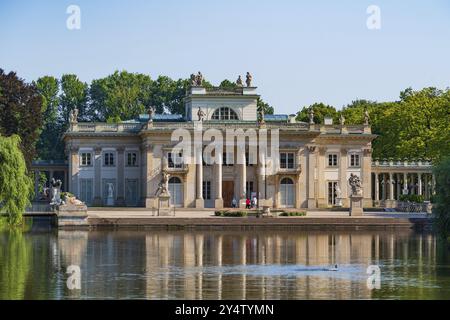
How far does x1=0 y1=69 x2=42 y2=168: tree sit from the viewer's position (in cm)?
8506

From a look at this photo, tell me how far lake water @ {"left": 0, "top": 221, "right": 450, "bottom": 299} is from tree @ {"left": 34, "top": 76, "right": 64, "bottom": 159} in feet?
205

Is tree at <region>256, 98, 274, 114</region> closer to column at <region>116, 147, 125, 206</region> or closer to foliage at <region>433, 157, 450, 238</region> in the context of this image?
column at <region>116, 147, 125, 206</region>

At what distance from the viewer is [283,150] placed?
85938 mm

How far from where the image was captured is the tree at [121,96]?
129875 millimetres

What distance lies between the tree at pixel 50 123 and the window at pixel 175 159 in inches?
1472

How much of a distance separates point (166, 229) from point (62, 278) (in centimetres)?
2683

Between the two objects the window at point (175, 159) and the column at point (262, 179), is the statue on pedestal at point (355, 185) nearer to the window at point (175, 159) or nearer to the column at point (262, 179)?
the column at point (262, 179)

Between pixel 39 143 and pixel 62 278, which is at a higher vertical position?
pixel 39 143

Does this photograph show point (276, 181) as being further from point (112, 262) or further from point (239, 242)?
point (112, 262)

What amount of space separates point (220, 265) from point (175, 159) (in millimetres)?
43227

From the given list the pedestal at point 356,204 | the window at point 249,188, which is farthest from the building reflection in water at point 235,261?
the window at point 249,188

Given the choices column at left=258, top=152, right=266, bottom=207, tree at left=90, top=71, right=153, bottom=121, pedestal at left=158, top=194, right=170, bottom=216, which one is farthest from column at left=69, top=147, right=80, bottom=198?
tree at left=90, top=71, right=153, bottom=121
